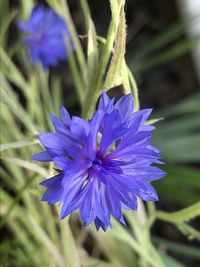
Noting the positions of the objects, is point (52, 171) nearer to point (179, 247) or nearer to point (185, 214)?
point (185, 214)

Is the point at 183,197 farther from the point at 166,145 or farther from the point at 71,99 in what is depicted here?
the point at 71,99

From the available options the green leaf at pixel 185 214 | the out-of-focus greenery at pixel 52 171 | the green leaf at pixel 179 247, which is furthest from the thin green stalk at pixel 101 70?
the green leaf at pixel 179 247

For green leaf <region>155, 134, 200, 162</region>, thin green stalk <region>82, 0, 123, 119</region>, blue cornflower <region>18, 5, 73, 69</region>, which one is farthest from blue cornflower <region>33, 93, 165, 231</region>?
green leaf <region>155, 134, 200, 162</region>

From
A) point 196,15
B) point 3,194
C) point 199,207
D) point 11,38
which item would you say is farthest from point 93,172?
point 11,38

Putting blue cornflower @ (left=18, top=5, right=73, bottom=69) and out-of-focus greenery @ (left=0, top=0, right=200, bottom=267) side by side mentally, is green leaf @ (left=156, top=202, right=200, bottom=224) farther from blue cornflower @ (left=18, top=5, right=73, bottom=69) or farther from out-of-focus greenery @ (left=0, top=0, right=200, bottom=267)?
blue cornflower @ (left=18, top=5, right=73, bottom=69)

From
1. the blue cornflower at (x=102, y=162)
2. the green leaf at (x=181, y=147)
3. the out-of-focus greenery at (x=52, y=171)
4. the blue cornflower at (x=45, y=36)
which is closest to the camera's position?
the blue cornflower at (x=102, y=162)

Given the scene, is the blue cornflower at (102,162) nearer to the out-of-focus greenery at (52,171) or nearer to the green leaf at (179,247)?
the out-of-focus greenery at (52,171)
